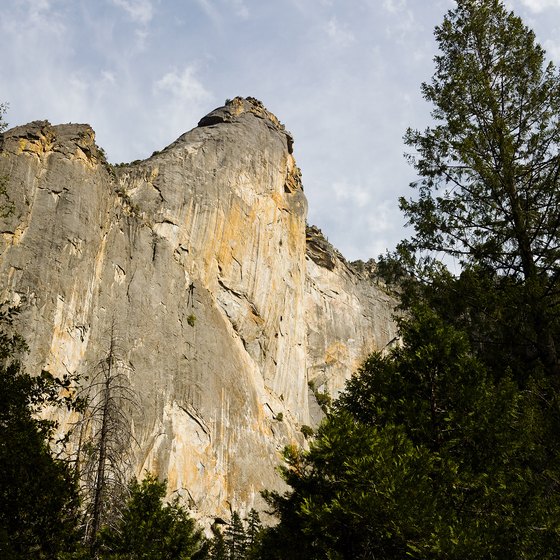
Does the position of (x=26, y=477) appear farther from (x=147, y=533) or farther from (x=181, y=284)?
(x=181, y=284)

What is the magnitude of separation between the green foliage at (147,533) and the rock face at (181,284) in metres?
9.75

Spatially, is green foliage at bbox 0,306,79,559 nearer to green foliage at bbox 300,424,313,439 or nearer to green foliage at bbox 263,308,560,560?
green foliage at bbox 263,308,560,560

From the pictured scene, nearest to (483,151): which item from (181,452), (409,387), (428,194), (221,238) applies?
(428,194)

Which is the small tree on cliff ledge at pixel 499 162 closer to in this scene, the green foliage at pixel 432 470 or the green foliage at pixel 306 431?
the green foliage at pixel 432 470

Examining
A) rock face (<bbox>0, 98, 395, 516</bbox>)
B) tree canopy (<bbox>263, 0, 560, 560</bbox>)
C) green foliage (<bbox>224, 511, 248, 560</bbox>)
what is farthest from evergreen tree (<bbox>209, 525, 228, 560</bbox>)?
tree canopy (<bbox>263, 0, 560, 560</bbox>)

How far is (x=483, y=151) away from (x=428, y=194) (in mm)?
1419

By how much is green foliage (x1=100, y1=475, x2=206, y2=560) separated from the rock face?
9.75 meters

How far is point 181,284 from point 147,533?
70.4 ft

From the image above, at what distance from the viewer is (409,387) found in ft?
36.2

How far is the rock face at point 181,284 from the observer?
95.5 feet

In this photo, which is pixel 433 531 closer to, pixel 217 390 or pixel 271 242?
pixel 217 390

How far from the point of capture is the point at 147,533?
1661 cm

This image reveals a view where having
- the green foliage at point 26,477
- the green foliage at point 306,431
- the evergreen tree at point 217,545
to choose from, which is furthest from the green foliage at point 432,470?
the green foliage at point 306,431

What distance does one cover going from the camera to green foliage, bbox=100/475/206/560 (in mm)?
15530
